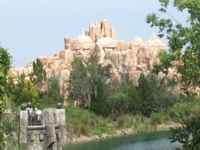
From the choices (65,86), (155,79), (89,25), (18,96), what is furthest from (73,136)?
(89,25)

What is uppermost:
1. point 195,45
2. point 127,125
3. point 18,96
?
point 195,45

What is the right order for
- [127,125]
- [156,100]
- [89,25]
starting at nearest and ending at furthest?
[127,125]
[156,100]
[89,25]

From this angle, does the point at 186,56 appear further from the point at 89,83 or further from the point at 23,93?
the point at 89,83

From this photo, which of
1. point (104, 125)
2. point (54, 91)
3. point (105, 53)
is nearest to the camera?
point (104, 125)

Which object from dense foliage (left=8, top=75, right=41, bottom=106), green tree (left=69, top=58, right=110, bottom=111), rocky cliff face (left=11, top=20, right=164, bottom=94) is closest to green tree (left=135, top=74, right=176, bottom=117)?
green tree (left=69, top=58, right=110, bottom=111)

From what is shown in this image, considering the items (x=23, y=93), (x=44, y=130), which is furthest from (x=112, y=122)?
(x=44, y=130)

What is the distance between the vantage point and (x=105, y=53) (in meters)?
92.9

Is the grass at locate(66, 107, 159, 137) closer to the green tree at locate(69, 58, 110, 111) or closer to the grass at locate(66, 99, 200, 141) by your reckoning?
the grass at locate(66, 99, 200, 141)

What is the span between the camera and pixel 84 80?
2677 inches

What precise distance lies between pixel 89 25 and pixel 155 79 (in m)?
38.6

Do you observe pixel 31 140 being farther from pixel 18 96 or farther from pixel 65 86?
pixel 65 86

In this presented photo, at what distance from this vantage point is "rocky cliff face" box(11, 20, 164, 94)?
279ft

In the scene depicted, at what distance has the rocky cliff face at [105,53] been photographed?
85.2m

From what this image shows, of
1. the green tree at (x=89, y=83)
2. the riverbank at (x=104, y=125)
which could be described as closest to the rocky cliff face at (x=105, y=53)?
the green tree at (x=89, y=83)
